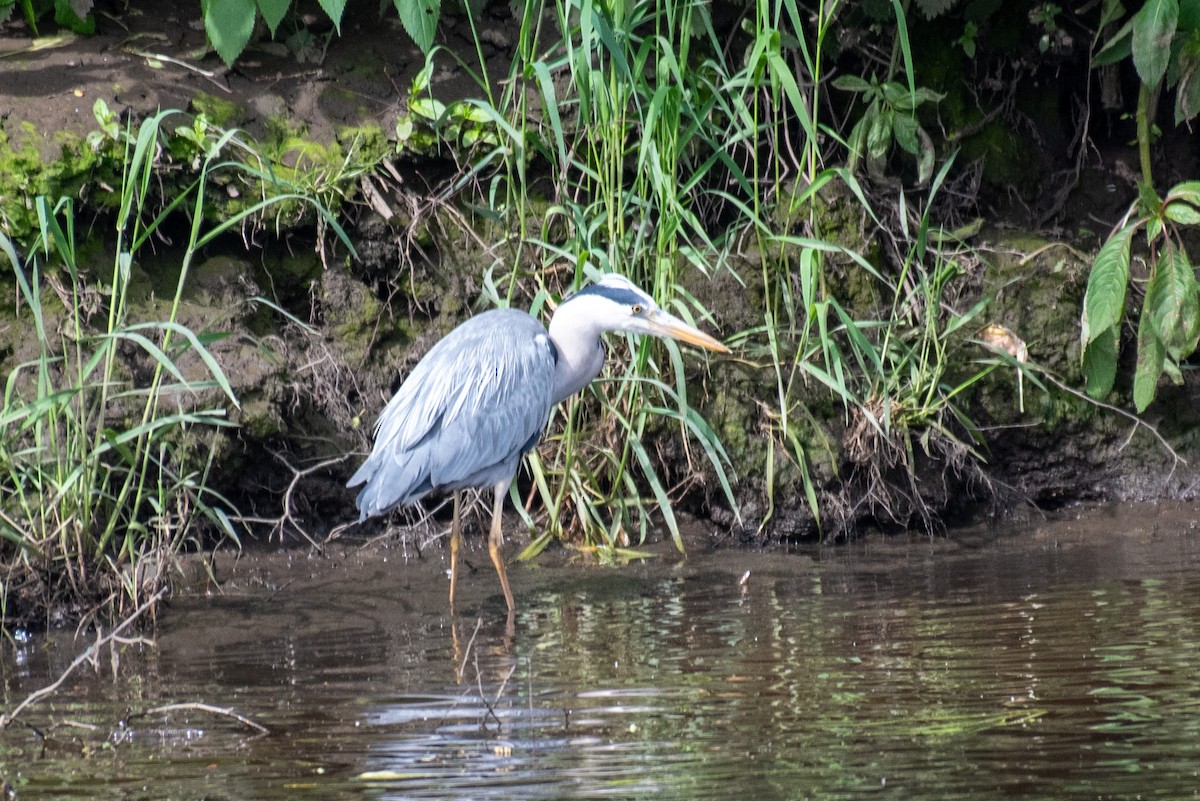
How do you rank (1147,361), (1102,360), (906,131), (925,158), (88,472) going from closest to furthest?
(88,472)
(1147,361)
(1102,360)
(906,131)
(925,158)

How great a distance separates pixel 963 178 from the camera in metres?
7.11

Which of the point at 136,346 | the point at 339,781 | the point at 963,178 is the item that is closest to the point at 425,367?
the point at 136,346

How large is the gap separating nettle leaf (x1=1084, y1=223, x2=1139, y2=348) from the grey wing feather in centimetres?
217

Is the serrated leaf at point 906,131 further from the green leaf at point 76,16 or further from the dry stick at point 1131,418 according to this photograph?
the green leaf at point 76,16

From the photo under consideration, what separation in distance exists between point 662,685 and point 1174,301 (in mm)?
3145

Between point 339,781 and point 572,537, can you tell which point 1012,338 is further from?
point 339,781

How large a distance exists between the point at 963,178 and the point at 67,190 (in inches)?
158

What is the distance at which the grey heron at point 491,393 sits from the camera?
5.30 metres

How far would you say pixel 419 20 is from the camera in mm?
5895

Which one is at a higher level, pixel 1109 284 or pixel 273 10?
pixel 273 10

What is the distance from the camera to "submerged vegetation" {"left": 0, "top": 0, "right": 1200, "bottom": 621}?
5668 millimetres

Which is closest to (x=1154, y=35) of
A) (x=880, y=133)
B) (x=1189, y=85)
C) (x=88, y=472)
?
(x=1189, y=85)

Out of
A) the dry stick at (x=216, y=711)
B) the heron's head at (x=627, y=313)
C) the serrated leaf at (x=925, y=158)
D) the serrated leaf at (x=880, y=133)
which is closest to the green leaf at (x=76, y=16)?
the heron's head at (x=627, y=313)

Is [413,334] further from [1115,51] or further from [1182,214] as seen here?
[1115,51]
